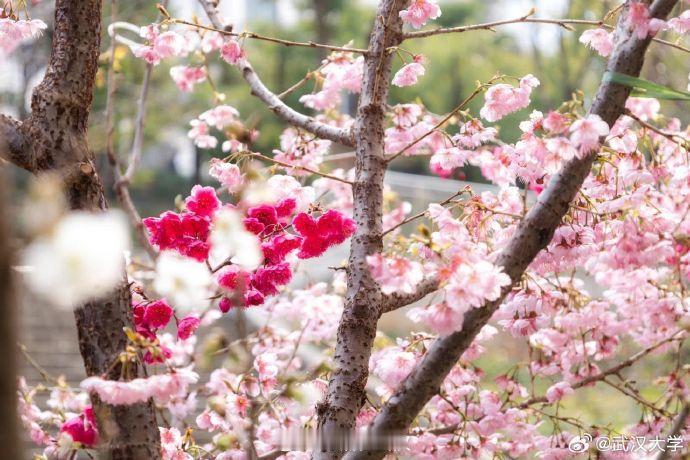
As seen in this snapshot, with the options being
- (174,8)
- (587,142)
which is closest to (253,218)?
(587,142)

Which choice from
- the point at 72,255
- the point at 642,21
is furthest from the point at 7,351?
the point at 642,21

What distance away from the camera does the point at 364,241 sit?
67.0 inches

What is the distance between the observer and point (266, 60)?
1368 cm

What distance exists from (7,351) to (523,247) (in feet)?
2.91

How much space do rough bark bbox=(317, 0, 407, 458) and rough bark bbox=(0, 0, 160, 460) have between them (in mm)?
348

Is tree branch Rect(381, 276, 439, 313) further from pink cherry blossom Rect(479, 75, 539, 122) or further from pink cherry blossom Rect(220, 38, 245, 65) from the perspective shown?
pink cherry blossom Rect(220, 38, 245, 65)

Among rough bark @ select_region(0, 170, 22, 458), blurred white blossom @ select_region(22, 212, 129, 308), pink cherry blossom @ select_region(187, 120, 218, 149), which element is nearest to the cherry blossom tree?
blurred white blossom @ select_region(22, 212, 129, 308)

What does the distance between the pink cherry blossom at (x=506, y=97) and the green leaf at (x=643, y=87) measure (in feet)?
1.58

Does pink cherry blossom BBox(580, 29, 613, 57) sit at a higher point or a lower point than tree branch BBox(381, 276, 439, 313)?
higher

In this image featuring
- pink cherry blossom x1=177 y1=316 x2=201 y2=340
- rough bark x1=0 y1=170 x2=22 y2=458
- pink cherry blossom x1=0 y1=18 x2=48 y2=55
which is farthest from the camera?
pink cherry blossom x1=0 y1=18 x2=48 y2=55

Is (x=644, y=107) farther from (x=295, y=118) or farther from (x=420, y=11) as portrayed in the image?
(x=295, y=118)

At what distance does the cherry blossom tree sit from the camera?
4.38ft

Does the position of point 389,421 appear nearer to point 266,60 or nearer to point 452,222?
point 452,222

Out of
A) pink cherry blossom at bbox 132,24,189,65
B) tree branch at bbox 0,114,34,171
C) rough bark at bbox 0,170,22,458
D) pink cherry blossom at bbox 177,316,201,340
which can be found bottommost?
rough bark at bbox 0,170,22,458
